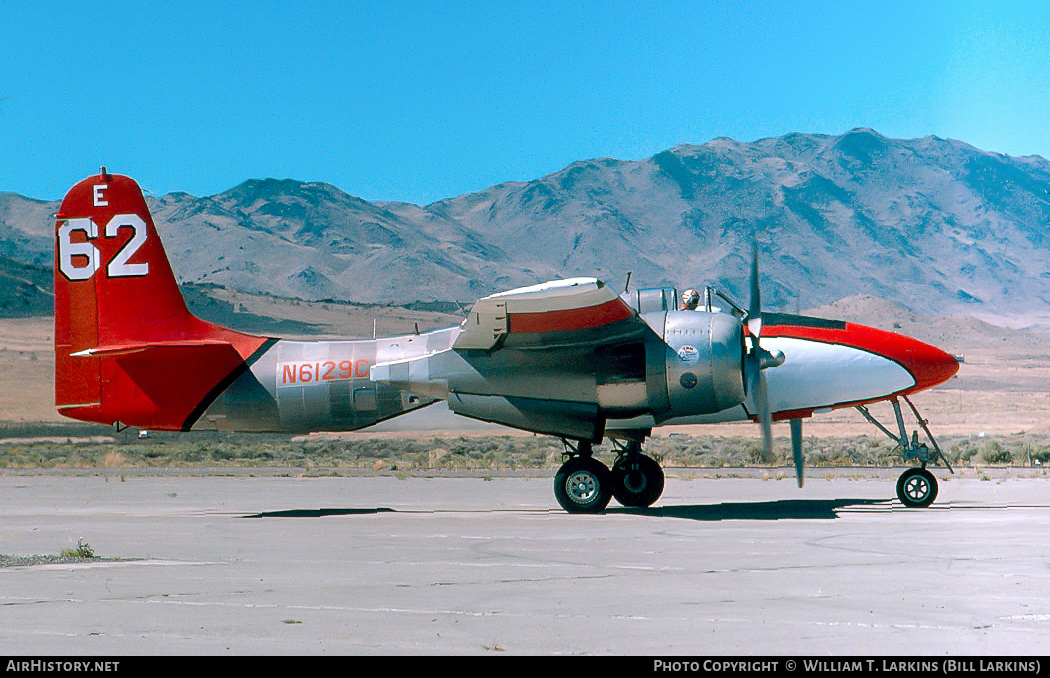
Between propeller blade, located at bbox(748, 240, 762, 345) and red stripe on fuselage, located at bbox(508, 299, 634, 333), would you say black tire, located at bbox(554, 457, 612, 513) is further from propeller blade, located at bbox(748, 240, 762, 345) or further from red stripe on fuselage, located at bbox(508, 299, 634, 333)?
propeller blade, located at bbox(748, 240, 762, 345)

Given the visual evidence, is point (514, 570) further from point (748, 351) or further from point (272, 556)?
point (748, 351)

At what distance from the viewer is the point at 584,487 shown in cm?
2186

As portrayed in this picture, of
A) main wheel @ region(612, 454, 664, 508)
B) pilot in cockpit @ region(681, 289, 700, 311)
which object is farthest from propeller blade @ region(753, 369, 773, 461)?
main wheel @ region(612, 454, 664, 508)

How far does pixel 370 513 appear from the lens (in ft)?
75.0

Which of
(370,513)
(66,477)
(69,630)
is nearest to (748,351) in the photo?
(370,513)

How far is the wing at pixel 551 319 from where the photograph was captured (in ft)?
64.1

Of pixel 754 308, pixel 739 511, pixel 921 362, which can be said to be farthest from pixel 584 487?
pixel 921 362

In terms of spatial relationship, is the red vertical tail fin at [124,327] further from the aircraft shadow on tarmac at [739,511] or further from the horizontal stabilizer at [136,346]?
the aircraft shadow on tarmac at [739,511]

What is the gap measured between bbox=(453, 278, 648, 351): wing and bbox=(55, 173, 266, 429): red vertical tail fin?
5500 mm

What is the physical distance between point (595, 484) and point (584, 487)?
212 mm

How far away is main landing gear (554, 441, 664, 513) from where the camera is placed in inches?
859

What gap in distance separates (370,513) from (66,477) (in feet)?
53.6

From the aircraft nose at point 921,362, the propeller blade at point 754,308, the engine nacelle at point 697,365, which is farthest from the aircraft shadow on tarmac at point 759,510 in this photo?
the propeller blade at point 754,308

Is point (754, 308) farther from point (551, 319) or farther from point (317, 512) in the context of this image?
point (317, 512)
